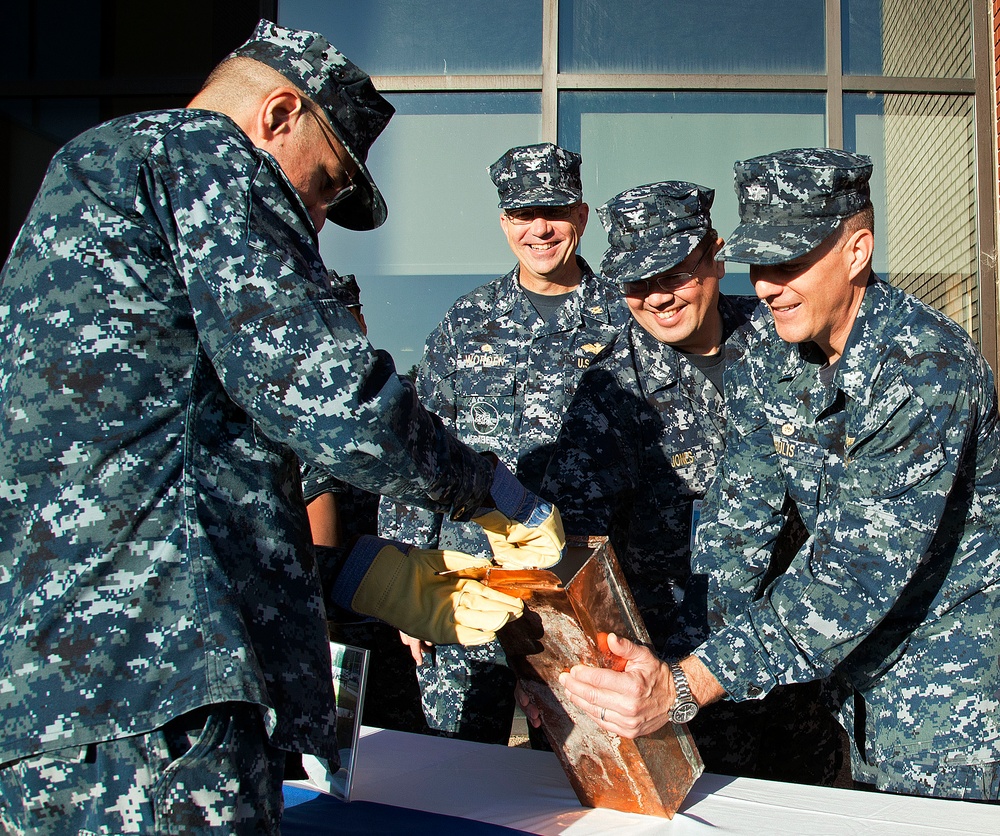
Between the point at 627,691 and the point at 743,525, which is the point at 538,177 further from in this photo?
the point at 627,691

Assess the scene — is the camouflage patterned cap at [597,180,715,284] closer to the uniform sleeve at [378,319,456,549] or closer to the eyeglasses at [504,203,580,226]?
the eyeglasses at [504,203,580,226]

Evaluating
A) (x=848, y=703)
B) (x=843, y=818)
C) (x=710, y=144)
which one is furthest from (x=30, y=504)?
(x=710, y=144)

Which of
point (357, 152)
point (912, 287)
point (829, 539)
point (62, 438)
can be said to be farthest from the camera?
point (912, 287)

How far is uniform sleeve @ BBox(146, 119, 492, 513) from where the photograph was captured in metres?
1.09

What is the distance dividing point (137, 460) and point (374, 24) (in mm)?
4208

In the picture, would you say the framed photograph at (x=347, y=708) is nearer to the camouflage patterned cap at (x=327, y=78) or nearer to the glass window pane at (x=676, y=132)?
the camouflage patterned cap at (x=327, y=78)

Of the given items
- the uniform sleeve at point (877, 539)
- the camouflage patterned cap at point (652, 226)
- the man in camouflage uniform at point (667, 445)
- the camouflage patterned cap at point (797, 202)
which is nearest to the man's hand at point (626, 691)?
the uniform sleeve at point (877, 539)

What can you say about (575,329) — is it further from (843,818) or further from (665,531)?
(843,818)

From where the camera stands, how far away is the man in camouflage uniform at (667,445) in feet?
8.11

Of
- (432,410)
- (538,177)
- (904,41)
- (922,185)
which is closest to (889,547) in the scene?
(432,410)

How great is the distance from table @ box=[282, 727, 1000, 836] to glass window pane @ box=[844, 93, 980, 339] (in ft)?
11.4

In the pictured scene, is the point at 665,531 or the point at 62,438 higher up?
the point at 62,438

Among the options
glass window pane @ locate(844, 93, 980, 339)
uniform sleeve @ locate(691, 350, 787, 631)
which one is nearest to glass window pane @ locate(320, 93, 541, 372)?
glass window pane @ locate(844, 93, 980, 339)

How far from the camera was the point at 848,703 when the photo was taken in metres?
1.92
